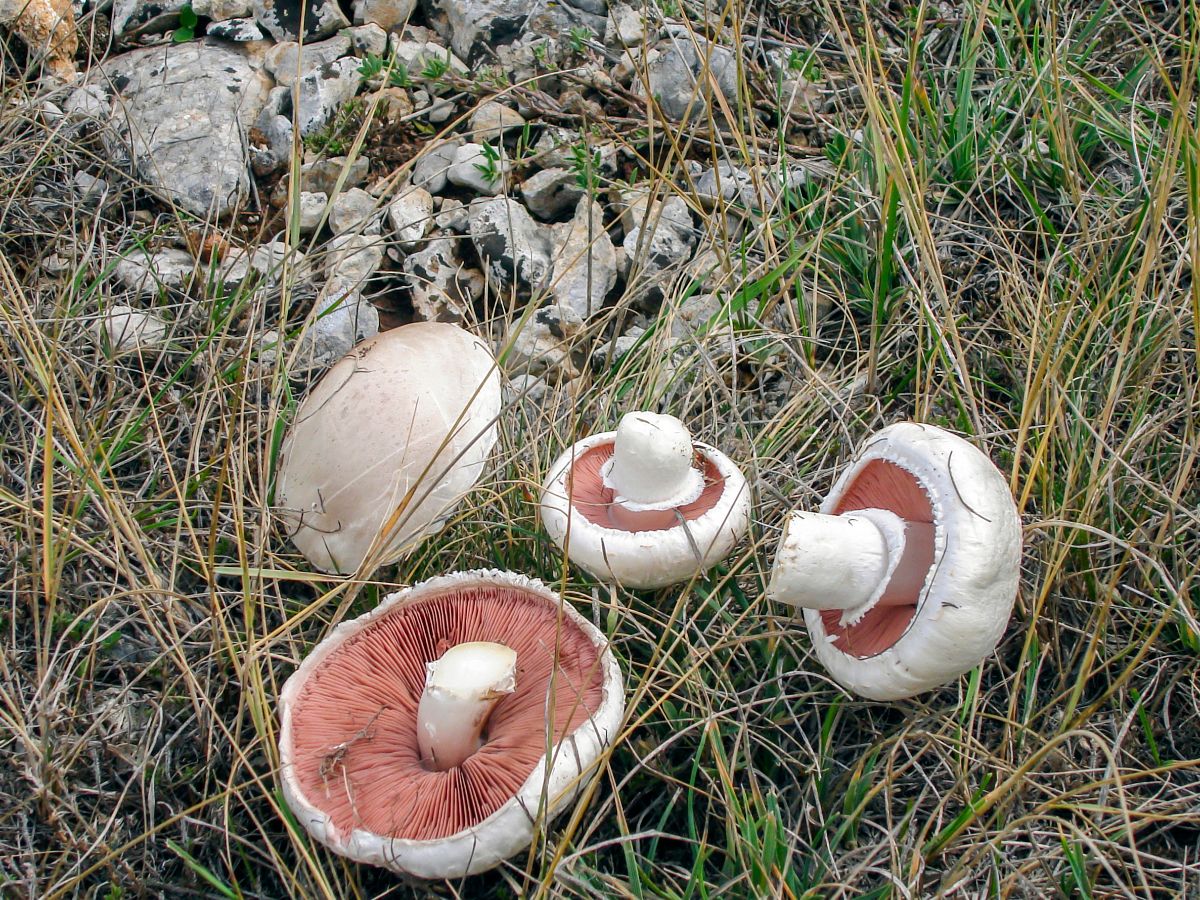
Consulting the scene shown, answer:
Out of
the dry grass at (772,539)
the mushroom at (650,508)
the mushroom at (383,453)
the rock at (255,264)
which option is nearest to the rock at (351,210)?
the rock at (255,264)

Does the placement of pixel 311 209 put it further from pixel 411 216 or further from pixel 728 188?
pixel 728 188

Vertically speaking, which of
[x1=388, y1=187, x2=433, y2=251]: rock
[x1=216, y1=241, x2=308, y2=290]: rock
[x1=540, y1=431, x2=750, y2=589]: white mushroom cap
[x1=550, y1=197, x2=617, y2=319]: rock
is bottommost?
[x1=540, y1=431, x2=750, y2=589]: white mushroom cap

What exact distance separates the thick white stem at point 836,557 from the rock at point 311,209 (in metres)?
1.81

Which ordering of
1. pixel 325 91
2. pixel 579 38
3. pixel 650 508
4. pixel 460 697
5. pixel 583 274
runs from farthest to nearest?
pixel 579 38 → pixel 325 91 → pixel 583 274 → pixel 650 508 → pixel 460 697

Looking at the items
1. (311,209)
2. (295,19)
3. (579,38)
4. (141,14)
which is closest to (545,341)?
(311,209)

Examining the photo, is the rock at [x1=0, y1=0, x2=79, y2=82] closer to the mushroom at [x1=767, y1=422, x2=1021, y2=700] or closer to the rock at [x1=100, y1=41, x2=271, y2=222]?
the rock at [x1=100, y1=41, x2=271, y2=222]

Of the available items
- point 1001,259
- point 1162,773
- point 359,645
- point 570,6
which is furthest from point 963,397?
point 570,6

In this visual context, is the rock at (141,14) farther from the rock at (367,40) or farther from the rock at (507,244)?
the rock at (507,244)

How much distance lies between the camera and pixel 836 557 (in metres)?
1.80

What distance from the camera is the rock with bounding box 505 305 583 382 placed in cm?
272

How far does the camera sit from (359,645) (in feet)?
6.31

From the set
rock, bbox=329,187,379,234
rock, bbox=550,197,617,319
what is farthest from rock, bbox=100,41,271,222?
rock, bbox=550,197,617,319

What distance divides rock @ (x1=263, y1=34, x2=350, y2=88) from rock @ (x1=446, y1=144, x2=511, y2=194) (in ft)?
1.81

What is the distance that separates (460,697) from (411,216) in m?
1.69
